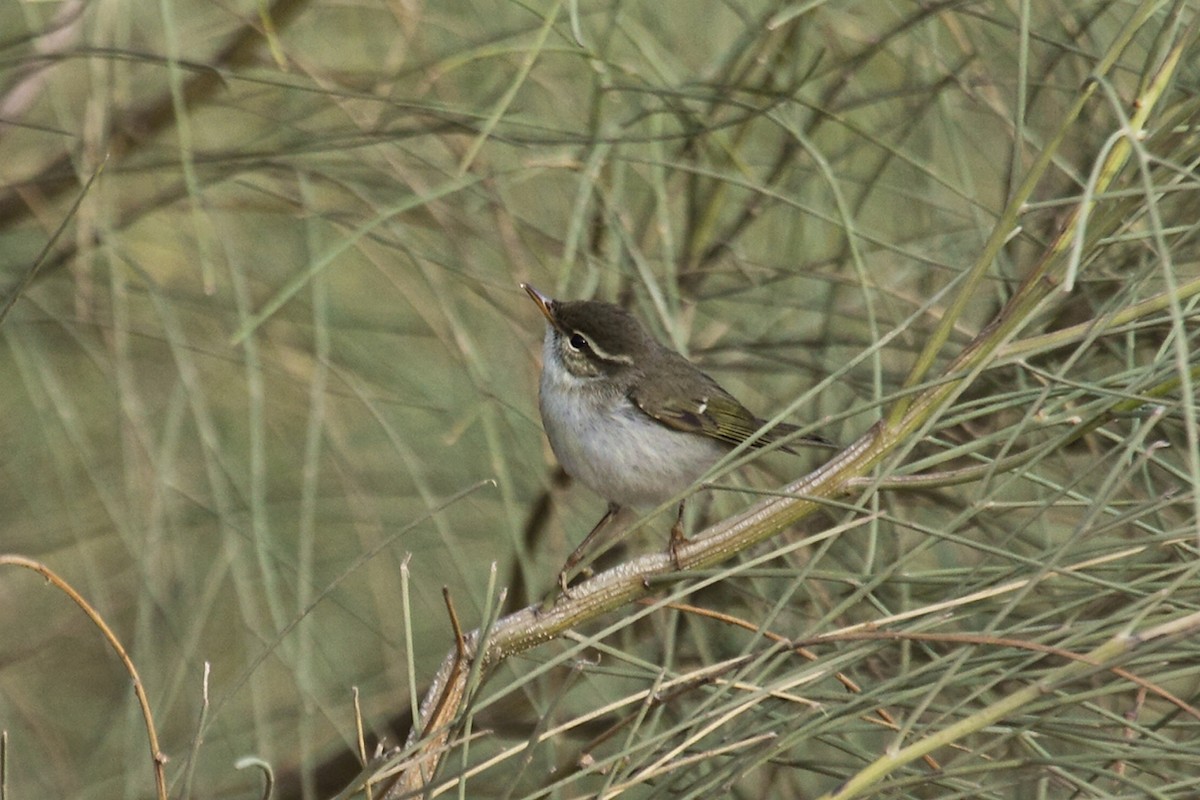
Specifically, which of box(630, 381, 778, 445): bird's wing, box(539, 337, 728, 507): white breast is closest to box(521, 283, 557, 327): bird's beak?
box(539, 337, 728, 507): white breast

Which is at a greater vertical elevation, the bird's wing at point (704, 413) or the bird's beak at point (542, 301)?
the bird's beak at point (542, 301)

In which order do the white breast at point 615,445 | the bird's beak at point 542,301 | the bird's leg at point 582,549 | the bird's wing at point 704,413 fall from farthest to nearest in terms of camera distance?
1. the bird's wing at point 704,413
2. the white breast at point 615,445
3. the bird's beak at point 542,301
4. the bird's leg at point 582,549

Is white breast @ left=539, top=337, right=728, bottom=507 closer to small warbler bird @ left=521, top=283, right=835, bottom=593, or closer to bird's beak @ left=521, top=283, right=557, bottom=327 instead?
small warbler bird @ left=521, top=283, right=835, bottom=593

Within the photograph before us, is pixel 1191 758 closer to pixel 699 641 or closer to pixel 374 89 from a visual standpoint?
pixel 699 641

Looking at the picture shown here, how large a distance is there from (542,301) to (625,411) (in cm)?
39

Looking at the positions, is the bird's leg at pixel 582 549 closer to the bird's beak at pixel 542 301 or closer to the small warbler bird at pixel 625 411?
the small warbler bird at pixel 625 411

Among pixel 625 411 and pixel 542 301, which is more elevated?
pixel 542 301

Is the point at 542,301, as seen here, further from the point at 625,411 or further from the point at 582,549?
the point at 582,549

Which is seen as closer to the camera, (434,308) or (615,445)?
(615,445)

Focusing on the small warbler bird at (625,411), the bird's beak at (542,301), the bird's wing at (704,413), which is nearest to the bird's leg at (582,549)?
the small warbler bird at (625,411)

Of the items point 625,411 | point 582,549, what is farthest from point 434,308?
point 582,549

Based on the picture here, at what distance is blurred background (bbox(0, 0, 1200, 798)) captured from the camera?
2.57m

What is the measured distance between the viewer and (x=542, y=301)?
9.71 ft

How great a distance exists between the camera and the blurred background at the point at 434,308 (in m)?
2.57
